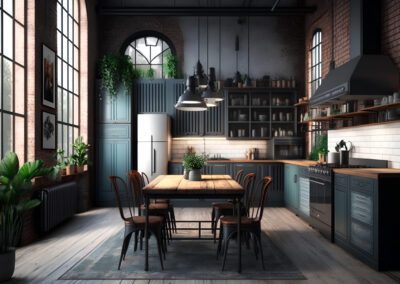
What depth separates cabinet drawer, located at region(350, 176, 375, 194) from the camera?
464 centimetres

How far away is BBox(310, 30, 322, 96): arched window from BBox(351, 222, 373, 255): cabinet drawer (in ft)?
15.3

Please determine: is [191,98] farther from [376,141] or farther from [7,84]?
[376,141]

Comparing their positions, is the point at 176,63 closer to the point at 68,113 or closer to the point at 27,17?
the point at 68,113

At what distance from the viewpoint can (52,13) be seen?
693 centimetres

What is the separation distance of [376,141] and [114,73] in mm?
5683

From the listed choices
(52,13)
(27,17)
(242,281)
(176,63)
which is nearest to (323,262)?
(242,281)

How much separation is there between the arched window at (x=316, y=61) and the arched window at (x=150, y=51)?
11.1 ft

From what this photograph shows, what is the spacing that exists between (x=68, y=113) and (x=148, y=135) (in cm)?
177

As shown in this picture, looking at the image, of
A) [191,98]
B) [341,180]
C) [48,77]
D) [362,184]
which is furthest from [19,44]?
[362,184]

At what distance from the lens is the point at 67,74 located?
26.5ft

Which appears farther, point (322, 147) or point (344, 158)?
point (322, 147)

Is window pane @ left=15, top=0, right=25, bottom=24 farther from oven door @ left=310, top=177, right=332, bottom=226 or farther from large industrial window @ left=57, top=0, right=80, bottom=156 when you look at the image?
oven door @ left=310, top=177, right=332, bottom=226

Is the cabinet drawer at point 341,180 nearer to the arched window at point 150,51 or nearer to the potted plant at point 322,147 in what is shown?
the potted plant at point 322,147

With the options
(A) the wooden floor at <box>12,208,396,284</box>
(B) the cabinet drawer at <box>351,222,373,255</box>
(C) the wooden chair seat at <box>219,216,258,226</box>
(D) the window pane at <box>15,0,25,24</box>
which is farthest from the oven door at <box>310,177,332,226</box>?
(D) the window pane at <box>15,0,25,24</box>
